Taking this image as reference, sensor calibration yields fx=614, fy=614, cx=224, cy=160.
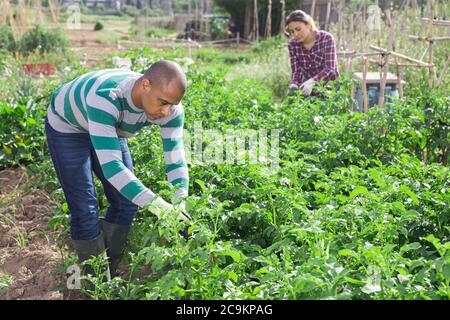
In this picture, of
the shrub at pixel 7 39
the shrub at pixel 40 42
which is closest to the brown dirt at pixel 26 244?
the shrub at pixel 7 39

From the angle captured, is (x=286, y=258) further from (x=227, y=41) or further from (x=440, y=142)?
(x=227, y=41)

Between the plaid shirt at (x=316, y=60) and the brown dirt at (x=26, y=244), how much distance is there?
2479 millimetres

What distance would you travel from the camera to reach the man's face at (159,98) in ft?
8.58

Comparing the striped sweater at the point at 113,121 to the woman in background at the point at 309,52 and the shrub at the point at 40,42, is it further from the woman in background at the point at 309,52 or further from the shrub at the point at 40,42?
the shrub at the point at 40,42

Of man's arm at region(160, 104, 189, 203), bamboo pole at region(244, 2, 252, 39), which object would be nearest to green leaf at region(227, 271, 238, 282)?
man's arm at region(160, 104, 189, 203)

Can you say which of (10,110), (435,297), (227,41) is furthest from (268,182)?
(227,41)

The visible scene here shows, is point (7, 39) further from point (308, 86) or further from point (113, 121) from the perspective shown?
→ point (113, 121)

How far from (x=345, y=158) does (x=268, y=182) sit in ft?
2.95

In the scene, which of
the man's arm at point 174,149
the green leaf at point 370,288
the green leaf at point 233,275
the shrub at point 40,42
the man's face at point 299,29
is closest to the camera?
the green leaf at point 370,288

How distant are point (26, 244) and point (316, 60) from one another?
2923mm

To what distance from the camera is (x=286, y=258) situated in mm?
2270

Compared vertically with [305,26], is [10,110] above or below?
below

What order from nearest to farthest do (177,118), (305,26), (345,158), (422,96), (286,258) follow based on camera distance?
1. (286,258)
2. (177,118)
3. (345,158)
4. (422,96)
5. (305,26)

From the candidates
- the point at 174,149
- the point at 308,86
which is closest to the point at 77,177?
the point at 174,149
